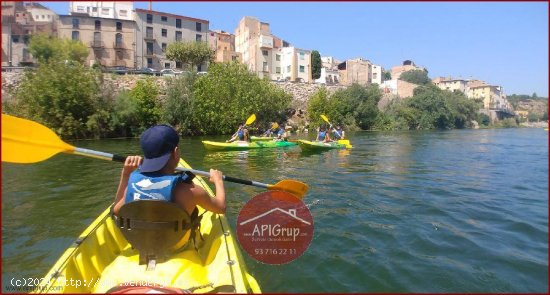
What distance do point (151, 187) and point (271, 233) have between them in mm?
1947

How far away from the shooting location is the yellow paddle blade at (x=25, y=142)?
3.63 metres

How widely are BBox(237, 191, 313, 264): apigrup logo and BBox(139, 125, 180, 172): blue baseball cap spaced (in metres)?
1.68

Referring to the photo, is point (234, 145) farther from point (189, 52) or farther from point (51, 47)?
point (51, 47)

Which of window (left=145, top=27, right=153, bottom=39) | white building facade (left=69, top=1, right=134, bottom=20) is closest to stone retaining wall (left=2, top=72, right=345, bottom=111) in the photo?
window (left=145, top=27, right=153, bottom=39)

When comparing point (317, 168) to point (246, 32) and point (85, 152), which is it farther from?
point (246, 32)

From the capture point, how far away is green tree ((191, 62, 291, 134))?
2888 cm

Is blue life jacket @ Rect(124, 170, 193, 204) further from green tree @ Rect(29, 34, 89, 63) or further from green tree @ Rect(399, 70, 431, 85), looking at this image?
green tree @ Rect(399, 70, 431, 85)

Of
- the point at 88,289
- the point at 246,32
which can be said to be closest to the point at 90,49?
the point at 246,32

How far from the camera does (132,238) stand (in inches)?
117

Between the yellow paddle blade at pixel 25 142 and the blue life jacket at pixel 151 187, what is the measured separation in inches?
57.0

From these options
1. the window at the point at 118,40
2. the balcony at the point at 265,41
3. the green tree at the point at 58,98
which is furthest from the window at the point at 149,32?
the green tree at the point at 58,98

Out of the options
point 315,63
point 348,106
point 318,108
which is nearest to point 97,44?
point 318,108

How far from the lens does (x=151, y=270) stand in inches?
116

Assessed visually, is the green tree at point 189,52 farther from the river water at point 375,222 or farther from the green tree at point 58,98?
the river water at point 375,222
